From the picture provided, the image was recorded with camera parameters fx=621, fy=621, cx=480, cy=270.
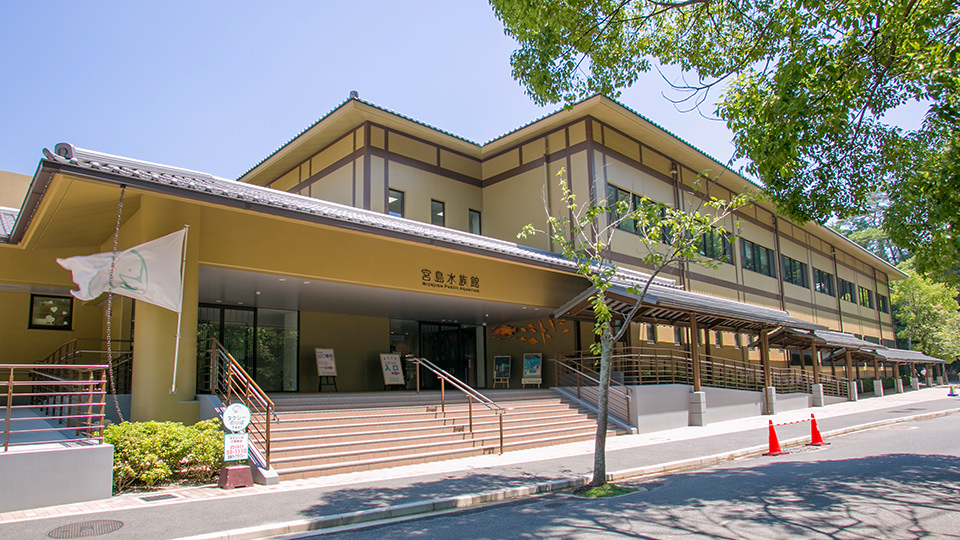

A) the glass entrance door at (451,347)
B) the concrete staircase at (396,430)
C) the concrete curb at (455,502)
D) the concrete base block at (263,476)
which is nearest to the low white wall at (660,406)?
the concrete staircase at (396,430)

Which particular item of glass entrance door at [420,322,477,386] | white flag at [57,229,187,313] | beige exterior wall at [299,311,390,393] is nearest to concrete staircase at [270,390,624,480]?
white flag at [57,229,187,313]

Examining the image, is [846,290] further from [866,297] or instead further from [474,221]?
[474,221]

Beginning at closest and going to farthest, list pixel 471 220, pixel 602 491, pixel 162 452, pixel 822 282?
1. pixel 602 491
2. pixel 162 452
3. pixel 471 220
4. pixel 822 282

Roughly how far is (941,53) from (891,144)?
6.03 ft

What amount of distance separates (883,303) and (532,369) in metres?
45.5

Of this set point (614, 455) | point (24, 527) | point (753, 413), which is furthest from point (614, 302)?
point (24, 527)

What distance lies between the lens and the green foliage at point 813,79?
8.16 metres

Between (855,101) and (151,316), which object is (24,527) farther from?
(855,101)

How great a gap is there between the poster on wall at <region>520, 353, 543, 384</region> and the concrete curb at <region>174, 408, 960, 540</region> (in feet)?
28.0

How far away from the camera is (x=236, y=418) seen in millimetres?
9383

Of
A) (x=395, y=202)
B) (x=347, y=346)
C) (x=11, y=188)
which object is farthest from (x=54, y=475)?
(x=11, y=188)

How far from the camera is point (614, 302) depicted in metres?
18.4

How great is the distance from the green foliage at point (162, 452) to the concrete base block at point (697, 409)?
1437cm

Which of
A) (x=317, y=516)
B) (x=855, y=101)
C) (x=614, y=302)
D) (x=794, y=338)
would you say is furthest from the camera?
(x=794, y=338)
